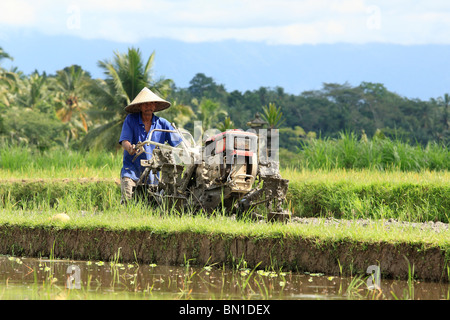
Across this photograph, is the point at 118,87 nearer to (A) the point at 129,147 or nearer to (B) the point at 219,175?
(A) the point at 129,147

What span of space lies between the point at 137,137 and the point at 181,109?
1055 inches

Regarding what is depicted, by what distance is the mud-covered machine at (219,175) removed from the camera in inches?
272

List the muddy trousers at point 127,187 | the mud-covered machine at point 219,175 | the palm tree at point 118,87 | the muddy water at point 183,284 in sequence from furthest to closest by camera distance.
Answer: the palm tree at point 118,87
the muddy trousers at point 127,187
the mud-covered machine at point 219,175
the muddy water at point 183,284

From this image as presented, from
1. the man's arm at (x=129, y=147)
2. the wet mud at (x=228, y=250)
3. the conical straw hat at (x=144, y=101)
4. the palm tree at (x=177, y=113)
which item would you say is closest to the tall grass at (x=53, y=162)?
the conical straw hat at (x=144, y=101)

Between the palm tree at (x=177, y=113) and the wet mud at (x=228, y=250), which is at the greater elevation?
the palm tree at (x=177, y=113)

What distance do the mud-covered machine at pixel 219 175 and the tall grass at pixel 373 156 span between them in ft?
20.5

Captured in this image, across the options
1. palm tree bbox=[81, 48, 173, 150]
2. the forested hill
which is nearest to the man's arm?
palm tree bbox=[81, 48, 173, 150]

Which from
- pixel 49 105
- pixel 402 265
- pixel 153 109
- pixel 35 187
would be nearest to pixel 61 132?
pixel 49 105

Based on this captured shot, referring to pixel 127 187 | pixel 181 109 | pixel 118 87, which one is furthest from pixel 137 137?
pixel 181 109

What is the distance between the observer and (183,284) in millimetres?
5035

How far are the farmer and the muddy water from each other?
2124 millimetres

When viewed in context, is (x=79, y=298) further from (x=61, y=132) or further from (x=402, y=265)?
(x=61, y=132)

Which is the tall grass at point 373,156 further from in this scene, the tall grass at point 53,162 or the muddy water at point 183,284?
the muddy water at point 183,284

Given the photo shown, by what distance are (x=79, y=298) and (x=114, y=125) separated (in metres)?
27.8
